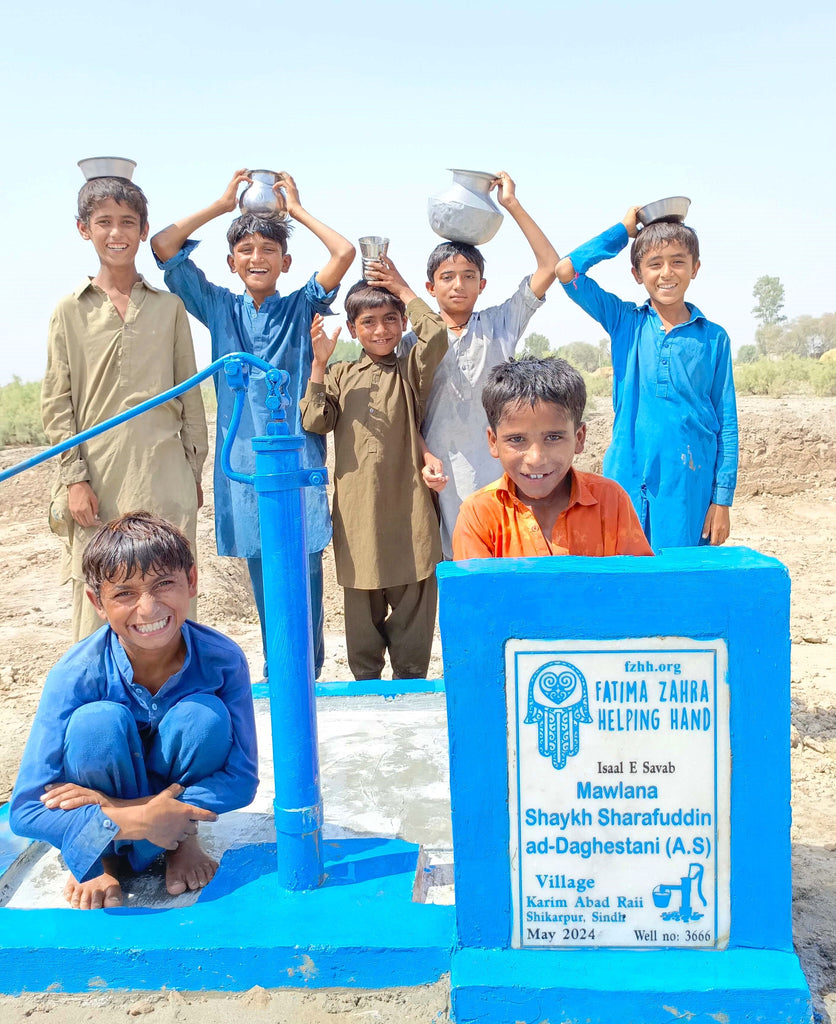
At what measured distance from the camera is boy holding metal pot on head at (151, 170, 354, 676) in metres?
3.54

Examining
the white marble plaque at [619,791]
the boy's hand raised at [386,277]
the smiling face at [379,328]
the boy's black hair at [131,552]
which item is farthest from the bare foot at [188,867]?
the boy's hand raised at [386,277]

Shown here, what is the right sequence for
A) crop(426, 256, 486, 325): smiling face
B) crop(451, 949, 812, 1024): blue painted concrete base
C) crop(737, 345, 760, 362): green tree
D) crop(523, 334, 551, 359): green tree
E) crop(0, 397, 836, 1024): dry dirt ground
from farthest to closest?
crop(737, 345, 760, 362): green tree < crop(523, 334, 551, 359): green tree < crop(426, 256, 486, 325): smiling face < crop(0, 397, 836, 1024): dry dirt ground < crop(451, 949, 812, 1024): blue painted concrete base

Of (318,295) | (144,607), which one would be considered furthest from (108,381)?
(144,607)

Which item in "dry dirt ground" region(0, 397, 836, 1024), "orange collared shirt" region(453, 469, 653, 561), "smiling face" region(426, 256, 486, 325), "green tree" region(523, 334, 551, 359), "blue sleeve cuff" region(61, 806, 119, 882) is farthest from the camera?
"green tree" region(523, 334, 551, 359)

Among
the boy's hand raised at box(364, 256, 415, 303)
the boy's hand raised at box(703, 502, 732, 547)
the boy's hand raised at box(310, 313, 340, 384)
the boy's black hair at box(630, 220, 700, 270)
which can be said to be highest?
the boy's black hair at box(630, 220, 700, 270)

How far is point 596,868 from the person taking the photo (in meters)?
1.86

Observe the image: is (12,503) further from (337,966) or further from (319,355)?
(337,966)

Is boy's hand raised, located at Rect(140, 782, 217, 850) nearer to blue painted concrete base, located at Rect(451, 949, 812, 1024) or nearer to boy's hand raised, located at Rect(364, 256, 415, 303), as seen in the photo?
blue painted concrete base, located at Rect(451, 949, 812, 1024)

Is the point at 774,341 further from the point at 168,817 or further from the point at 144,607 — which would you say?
the point at 168,817

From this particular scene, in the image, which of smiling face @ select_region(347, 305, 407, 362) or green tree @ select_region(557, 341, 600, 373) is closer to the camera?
smiling face @ select_region(347, 305, 407, 362)

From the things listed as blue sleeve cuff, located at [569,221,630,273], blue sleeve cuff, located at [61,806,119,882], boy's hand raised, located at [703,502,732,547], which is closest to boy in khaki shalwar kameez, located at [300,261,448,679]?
blue sleeve cuff, located at [569,221,630,273]

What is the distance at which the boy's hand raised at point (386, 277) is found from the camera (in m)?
3.48

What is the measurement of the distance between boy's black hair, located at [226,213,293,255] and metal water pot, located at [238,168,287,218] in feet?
0.14

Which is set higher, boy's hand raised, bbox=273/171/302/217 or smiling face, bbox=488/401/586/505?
boy's hand raised, bbox=273/171/302/217
